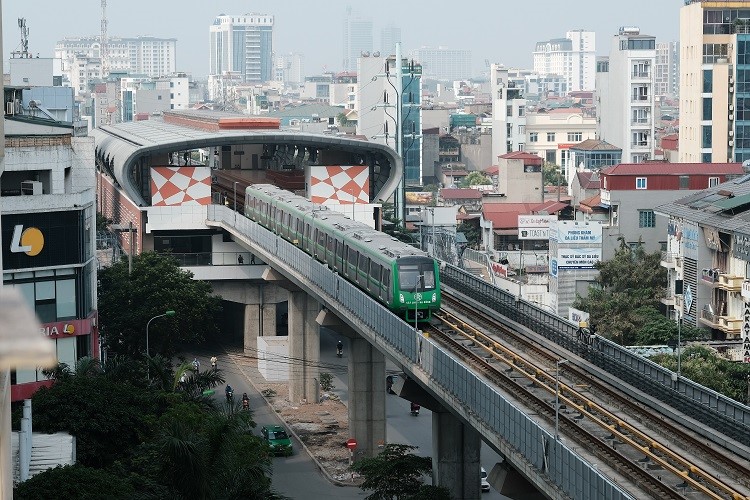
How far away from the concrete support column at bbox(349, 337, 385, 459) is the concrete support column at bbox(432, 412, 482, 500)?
39.2 ft

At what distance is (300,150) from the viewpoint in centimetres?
7762

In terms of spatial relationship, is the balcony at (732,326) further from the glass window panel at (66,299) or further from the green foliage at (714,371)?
the glass window panel at (66,299)

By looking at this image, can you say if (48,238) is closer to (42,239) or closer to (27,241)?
(42,239)

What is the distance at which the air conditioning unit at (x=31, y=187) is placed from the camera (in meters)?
43.3

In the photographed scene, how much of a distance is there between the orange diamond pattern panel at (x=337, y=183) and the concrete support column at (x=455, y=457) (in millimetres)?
32471

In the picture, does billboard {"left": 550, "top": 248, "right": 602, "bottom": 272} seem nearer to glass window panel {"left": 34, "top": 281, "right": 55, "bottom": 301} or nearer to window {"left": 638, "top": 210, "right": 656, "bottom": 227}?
window {"left": 638, "top": 210, "right": 656, "bottom": 227}

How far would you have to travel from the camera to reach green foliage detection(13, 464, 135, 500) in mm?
25641

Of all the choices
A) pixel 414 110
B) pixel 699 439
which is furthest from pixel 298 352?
pixel 414 110

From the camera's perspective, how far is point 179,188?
68.2 meters

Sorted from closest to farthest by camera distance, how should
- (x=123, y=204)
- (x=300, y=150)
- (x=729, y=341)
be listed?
(x=729, y=341) → (x=123, y=204) → (x=300, y=150)

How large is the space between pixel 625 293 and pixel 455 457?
27.0 m

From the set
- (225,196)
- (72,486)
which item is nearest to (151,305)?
(225,196)

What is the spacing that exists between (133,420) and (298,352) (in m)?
25.3

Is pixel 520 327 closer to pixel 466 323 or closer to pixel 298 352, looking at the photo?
pixel 466 323
